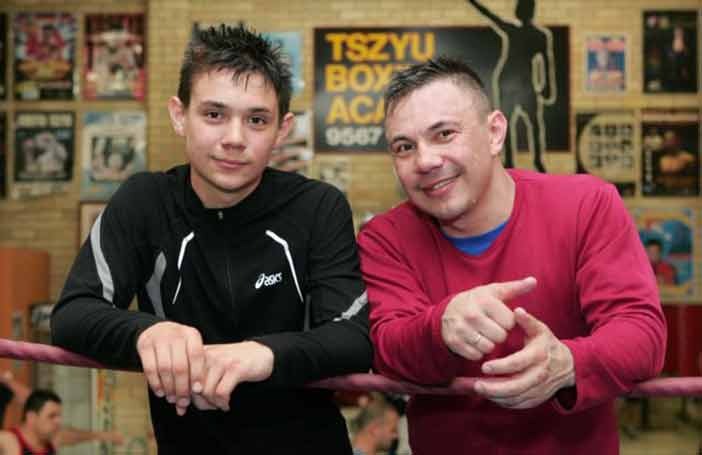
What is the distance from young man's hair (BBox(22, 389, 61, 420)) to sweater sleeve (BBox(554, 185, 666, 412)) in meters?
4.23

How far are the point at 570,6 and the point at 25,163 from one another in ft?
16.7

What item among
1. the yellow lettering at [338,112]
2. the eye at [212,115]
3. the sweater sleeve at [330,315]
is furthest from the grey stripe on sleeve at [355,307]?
the yellow lettering at [338,112]

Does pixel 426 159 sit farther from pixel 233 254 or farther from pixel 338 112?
pixel 338 112

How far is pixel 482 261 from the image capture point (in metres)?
1.69

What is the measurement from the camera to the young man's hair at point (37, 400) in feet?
16.3

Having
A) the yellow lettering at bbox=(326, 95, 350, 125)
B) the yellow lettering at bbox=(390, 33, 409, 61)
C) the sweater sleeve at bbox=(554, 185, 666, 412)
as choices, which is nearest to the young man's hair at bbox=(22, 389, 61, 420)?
the yellow lettering at bbox=(326, 95, 350, 125)

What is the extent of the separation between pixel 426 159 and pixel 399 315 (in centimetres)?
34

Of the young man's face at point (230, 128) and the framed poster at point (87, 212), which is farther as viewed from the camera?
the framed poster at point (87, 212)

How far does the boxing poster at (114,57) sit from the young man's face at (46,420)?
122 inches

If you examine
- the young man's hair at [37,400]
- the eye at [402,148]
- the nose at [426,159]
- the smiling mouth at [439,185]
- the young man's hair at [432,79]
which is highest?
the young man's hair at [432,79]

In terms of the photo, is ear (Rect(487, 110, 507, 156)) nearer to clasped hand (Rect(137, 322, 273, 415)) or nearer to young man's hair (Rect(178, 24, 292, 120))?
young man's hair (Rect(178, 24, 292, 120))

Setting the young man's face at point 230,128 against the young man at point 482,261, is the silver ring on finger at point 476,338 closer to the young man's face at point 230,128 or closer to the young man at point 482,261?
the young man at point 482,261

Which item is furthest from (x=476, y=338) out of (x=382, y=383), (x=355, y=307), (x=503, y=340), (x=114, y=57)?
(x=114, y=57)

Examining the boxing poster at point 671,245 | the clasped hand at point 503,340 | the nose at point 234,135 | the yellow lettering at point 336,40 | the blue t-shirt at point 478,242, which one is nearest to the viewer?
the clasped hand at point 503,340
